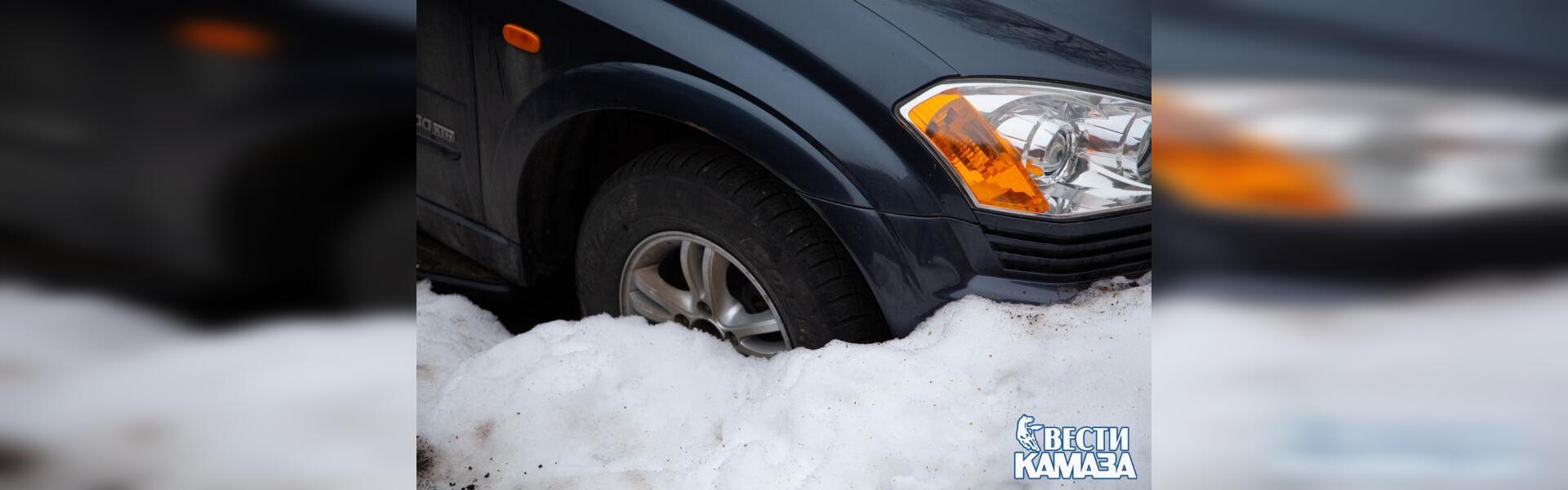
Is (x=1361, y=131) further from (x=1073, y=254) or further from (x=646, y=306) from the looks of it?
(x=646, y=306)

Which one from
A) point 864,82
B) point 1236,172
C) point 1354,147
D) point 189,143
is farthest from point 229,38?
point 1354,147

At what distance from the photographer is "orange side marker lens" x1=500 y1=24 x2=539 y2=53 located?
5.67ft

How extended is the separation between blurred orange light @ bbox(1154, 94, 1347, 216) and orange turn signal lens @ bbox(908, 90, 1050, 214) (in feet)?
0.70

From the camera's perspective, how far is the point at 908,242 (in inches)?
61.6

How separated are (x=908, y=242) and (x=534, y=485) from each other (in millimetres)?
732

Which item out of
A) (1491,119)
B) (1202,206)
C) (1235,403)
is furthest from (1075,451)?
(1491,119)

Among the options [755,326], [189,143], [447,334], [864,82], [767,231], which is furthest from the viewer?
[447,334]

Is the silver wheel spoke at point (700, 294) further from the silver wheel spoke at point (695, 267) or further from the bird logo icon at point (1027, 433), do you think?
the bird logo icon at point (1027, 433)

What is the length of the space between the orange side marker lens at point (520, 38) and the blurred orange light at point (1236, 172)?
1007mm

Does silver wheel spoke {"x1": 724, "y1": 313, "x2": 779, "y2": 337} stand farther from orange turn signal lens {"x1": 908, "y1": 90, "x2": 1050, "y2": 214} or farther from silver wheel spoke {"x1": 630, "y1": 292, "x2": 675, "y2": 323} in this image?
orange turn signal lens {"x1": 908, "y1": 90, "x2": 1050, "y2": 214}

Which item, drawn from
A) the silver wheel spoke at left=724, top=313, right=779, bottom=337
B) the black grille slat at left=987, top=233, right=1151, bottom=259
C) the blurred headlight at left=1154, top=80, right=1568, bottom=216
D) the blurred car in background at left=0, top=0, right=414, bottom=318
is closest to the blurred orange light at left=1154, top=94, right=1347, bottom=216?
the blurred headlight at left=1154, top=80, right=1568, bottom=216

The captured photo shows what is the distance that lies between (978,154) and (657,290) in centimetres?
64

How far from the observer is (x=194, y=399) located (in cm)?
146

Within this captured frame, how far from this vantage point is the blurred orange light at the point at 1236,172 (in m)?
1.55
